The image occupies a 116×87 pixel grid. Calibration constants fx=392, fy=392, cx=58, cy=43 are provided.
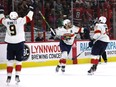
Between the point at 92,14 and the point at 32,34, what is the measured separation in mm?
3640

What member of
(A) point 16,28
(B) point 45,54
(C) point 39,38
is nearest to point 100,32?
(A) point 16,28

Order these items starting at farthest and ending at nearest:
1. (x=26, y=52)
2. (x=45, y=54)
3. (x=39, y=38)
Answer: (x=39, y=38) → (x=45, y=54) → (x=26, y=52)

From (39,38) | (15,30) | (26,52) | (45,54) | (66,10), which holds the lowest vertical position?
(45,54)

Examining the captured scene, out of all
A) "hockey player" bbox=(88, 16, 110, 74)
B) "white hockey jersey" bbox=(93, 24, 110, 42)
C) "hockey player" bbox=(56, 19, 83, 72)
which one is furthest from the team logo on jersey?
"white hockey jersey" bbox=(93, 24, 110, 42)

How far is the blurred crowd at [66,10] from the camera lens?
13.0m

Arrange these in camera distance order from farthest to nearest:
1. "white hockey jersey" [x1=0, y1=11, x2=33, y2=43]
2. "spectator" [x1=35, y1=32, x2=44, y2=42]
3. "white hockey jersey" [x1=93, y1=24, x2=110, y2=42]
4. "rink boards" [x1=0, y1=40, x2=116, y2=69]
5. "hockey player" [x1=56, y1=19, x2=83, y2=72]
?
"spectator" [x1=35, y1=32, x2=44, y2=42]
"rink boards" [x1=0, y1=40, x2=116, y2=69]
"hockey player" [x1=56, y1=19, x2=83, y2=72]
"white hockey jersey" [x1=93, y1=24, x2=110, y2=42]
"white hockey jersey" [x1=0, y1=11, x2=33, y2=43]

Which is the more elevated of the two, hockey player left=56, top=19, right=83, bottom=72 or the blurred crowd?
the blurred crowd

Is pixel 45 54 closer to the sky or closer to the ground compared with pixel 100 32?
closer to the ground

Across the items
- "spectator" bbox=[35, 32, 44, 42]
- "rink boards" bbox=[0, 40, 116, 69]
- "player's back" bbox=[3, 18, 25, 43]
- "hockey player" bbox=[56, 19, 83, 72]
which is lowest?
"rink boards" bbox=[0, 40, 116, 69]

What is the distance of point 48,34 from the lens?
44.0ft

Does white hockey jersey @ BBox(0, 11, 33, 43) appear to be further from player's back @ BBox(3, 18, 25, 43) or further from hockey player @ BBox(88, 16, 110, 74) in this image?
hockey player @ BBox(88, 16, 110, 74)

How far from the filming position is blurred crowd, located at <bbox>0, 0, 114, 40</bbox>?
511 inches

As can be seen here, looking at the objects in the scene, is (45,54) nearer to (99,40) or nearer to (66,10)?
(66,10)

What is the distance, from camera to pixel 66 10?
14453 mm
